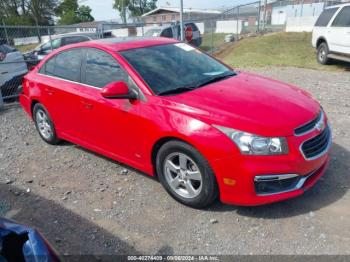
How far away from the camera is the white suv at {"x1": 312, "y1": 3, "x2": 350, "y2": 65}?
424 inches

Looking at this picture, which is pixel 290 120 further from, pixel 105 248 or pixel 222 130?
pixel 105 248

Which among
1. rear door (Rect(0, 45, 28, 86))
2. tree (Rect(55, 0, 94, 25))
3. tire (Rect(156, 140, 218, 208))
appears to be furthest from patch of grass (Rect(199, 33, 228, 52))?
tree (Rect(55, 0, 94, 25))

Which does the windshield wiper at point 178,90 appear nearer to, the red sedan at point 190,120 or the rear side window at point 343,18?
the red sedan at point 190,120

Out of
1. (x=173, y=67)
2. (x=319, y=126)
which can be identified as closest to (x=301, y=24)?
(x=173, y=67)

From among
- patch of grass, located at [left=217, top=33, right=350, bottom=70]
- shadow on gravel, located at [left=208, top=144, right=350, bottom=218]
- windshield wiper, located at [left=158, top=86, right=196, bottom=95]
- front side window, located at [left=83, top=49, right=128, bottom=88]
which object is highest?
front side window, located at [left=83, top=49, right=128, bottom=88]

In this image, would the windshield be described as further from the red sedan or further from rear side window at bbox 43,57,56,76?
rear side window at bbox 43,57,56,76

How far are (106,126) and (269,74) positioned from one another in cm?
775

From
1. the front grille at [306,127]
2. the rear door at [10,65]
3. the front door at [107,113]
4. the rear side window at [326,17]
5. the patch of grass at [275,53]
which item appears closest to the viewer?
the front grille at [306,127]

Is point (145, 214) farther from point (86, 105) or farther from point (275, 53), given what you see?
point (275, 53)

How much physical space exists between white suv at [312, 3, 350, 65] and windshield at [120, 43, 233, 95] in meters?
8.11

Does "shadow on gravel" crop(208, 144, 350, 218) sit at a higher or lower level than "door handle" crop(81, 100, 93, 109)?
lower

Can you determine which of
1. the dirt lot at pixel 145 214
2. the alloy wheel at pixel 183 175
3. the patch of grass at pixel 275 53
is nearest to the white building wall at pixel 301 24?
the patch of grass at pixel 275 53

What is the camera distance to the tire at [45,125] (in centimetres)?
507

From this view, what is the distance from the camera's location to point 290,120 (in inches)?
122
